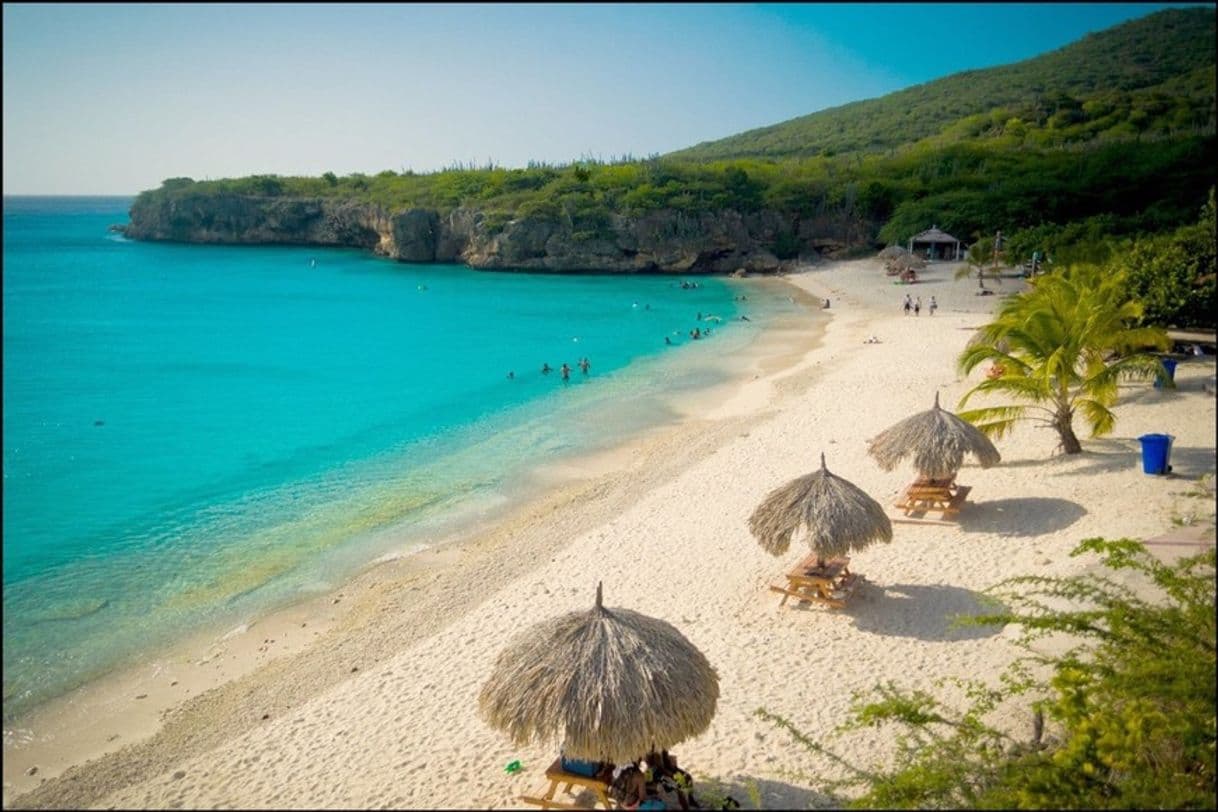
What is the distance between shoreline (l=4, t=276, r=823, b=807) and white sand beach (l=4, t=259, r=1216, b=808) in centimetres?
4

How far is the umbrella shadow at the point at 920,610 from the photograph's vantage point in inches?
363

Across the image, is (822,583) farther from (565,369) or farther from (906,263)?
(906,263)

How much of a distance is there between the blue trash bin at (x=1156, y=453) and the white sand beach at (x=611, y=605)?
0.48ft

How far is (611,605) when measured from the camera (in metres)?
11.0

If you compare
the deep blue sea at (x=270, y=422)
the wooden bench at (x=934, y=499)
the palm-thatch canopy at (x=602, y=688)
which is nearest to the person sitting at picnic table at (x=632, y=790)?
the palm-thatch canopy at (x=602, y=688)

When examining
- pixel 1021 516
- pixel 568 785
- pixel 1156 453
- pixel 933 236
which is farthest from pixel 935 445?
pixel 933 236

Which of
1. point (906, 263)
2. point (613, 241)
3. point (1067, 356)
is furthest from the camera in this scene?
point (613, 241)

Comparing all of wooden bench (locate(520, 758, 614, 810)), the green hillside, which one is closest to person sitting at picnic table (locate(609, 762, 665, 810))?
wooden bench (locate(520, 758, 614, 810))

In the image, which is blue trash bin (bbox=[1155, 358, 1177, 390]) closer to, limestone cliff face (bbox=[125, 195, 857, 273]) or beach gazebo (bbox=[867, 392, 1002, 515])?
beach gazebo (bbox=[867, 392, 1002, 515])

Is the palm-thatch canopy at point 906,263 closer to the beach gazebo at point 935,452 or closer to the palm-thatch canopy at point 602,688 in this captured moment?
the beach gazebo at point 935,452

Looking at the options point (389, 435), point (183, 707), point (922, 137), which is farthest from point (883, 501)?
point (922, 137)

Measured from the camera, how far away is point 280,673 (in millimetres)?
10156

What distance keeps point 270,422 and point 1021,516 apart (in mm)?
20266

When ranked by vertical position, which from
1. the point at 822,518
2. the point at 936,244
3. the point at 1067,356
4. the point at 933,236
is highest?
the point at 933,236
